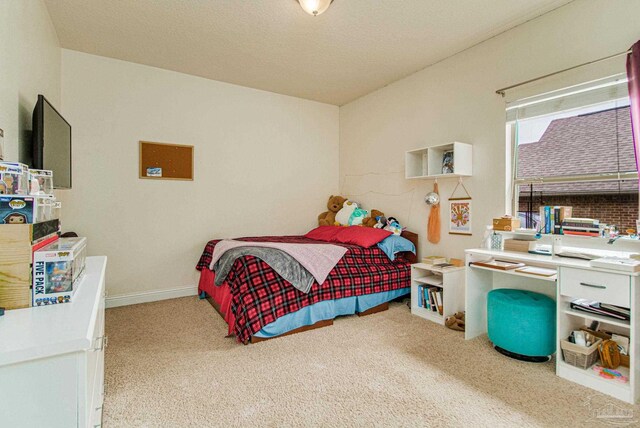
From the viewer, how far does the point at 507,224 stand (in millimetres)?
2637

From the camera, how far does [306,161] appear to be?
4656 millimetres

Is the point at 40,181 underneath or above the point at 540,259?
above

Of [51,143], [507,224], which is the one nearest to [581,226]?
[507,224]

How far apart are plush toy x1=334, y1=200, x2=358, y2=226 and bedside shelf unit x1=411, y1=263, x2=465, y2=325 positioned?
1.25 metres

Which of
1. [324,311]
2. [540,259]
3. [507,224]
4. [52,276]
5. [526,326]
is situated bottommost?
[324,311]

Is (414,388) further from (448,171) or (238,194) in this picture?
(238,194)

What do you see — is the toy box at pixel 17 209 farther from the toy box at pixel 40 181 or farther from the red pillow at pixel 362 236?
the red pillow at pixel 362 236

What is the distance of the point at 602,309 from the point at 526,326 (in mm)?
428

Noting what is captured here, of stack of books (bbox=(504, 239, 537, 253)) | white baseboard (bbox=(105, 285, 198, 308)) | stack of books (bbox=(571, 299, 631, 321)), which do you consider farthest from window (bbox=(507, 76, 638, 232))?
white baseboard (bbox=(105, 285, 198, 308))

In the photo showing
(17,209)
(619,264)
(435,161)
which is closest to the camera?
(17,209)

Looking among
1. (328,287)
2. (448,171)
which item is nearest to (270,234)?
(328,287)

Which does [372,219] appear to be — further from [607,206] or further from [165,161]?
[165,161]

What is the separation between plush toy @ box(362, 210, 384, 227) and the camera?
155 inches

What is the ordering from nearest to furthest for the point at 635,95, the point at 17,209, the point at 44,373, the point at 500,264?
the point at 44,373 → the point at 17,209 → the point at 635,95 → the point at 500,264
